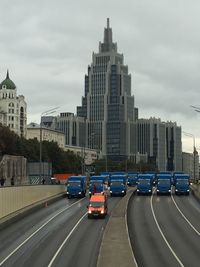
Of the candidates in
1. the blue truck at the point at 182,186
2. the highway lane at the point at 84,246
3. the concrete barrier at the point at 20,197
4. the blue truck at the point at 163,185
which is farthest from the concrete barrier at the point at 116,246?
the blue truck at the point at 182,186

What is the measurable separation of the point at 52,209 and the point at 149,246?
86.1 feet

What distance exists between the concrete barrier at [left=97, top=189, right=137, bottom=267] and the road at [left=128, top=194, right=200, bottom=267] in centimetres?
76

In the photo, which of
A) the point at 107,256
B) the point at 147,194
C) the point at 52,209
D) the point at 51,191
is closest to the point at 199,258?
the point at 107,256

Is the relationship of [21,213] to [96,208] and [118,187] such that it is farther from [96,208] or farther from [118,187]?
[118,187]

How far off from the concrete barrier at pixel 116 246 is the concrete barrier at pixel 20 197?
31.5 ft

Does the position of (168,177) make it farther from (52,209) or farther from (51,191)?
(52,209)

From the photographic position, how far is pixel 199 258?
114ft

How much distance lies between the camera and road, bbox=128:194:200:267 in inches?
1373

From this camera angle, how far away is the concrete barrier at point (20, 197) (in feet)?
173

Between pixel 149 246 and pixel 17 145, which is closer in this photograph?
pixel 149 246

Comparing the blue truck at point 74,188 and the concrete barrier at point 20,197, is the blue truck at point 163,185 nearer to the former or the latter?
the blue truck at point 74,188

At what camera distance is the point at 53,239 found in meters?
43.4

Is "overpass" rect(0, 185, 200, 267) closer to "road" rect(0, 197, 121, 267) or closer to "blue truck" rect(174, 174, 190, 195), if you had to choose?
"road" rect(0, 197, 121, 267)

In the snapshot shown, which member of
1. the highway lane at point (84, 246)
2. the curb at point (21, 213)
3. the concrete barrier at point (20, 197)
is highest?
the concrete barrier at point (20, 197)
